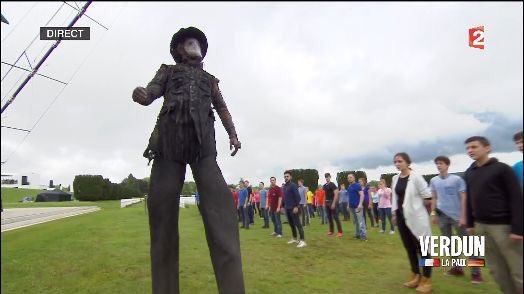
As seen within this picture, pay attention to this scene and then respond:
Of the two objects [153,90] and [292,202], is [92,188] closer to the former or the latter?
[292,202]


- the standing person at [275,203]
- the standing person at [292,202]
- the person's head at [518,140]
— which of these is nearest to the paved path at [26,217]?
the standing person at [275,203]

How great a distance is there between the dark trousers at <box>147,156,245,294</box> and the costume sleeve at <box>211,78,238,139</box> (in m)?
0.60

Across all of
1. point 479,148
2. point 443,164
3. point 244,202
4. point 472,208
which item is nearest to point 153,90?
point 479,148

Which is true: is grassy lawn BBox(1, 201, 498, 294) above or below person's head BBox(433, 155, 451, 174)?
below

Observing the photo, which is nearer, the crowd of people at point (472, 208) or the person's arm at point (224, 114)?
the crowd of people at point (472, 208)

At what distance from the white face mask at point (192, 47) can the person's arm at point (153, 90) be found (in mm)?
299

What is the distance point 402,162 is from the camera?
19.2 feet

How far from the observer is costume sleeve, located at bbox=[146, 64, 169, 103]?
397 cm

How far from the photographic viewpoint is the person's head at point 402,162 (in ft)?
19.2

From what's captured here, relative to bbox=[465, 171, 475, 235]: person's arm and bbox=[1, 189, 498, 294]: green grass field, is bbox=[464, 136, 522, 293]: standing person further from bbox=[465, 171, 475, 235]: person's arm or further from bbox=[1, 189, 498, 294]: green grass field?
bbox=[1, 189, 498, 294]: green grass field

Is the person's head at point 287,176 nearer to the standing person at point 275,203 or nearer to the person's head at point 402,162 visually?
the standing person at point 275,203

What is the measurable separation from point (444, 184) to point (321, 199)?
1091cm

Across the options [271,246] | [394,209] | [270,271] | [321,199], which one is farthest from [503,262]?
[321,199]

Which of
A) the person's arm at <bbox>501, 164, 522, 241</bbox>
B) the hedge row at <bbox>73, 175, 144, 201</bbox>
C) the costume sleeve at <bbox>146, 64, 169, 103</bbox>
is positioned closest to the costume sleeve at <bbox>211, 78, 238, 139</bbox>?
the costume sleeve at <bbox>146, 64, 169, 103</bbox>
